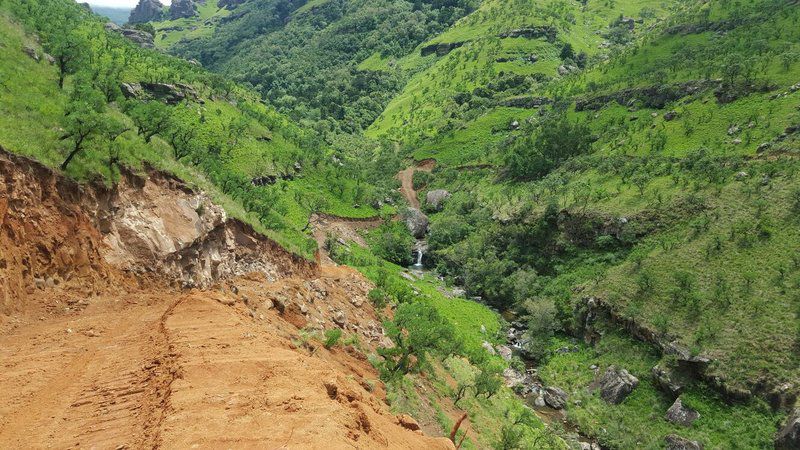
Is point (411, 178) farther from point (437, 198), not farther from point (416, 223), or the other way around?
point (416, 223)

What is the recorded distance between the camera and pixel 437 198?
10969cm

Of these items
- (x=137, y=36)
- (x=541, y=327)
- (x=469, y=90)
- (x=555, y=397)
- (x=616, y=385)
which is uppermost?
(x=137, y=36)

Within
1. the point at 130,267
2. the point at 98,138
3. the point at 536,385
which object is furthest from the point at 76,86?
the point at 536,385

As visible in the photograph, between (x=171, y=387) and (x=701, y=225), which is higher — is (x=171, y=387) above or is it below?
above

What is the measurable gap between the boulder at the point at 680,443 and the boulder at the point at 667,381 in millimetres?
4841

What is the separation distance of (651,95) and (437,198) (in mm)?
48185

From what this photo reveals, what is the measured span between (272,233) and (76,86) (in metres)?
16.1

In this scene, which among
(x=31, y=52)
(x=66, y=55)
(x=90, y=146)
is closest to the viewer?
(x=90, y=146)

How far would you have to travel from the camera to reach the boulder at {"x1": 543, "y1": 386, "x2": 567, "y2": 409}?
5009cm

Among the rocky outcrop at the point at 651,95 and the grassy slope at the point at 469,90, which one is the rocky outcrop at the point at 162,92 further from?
the rocky outcrop at the point at 651,95

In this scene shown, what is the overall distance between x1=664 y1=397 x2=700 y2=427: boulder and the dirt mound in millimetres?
31181

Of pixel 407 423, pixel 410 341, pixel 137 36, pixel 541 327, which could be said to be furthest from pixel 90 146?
pixel 137 36

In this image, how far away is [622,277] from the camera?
198ft

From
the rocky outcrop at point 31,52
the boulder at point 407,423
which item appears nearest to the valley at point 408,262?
the boulder at point 407,423
